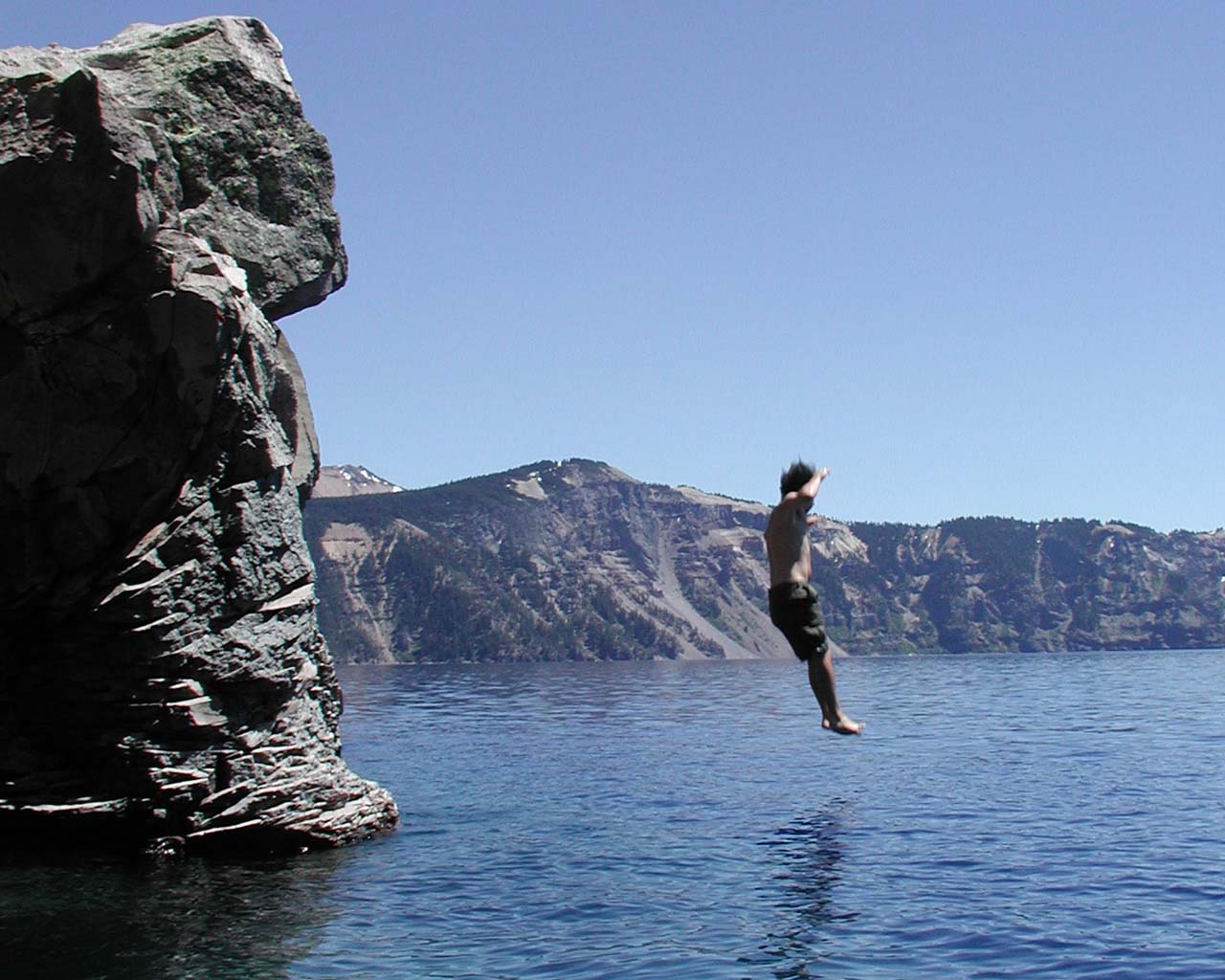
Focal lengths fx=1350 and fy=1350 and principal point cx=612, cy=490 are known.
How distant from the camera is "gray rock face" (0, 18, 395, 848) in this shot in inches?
990

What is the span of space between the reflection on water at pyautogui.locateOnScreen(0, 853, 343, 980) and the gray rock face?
1.43m

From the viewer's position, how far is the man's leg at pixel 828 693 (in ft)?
40.4

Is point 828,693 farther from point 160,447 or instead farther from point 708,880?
point 160,447

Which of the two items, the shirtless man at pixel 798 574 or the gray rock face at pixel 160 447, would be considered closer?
the shirtless man at pixel 798 574

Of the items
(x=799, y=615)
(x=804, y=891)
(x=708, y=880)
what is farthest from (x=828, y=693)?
(x=708, y=880)

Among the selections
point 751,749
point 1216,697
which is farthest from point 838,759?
point 1216,697

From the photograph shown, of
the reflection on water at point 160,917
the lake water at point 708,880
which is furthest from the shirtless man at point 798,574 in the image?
the reflection on water at point 160,917

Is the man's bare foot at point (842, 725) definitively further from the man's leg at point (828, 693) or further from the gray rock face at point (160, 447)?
the gray rock face at point (160, 447)

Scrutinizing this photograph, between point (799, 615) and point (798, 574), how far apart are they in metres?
0.38

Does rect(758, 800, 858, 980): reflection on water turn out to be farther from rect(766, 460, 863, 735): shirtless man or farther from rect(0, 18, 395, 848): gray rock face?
rect(0, 18, 395, 848): gray rock face

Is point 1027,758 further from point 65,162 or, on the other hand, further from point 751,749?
point 65,162

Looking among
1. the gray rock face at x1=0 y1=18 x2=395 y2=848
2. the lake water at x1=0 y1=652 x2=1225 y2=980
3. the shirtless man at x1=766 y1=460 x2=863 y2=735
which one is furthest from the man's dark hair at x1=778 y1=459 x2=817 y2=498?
the gray rock face at x1=0 y1=18 x2=395 y2=848

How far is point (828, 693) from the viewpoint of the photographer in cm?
1262

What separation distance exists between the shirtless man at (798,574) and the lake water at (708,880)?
10.4m
